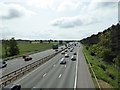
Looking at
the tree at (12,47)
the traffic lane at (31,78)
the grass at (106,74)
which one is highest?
the tree at (12,47)

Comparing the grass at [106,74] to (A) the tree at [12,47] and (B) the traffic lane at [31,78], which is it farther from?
(A) the tree at [12,47]

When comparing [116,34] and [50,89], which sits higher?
[116,34]

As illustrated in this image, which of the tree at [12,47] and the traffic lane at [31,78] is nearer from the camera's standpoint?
the traffic lane at [31,78]

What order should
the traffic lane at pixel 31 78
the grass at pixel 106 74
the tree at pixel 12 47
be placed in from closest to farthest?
the traffic lane at pixel 31 78 < the grass at pixel 106 74 < the tree at pixel 12 47

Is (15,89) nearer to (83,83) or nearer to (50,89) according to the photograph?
(50,89)

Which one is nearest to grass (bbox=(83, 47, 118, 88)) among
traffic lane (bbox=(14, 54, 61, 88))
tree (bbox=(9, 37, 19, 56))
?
traffic lane (bbox=(14, 54, 61, 88))

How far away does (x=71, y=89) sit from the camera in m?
26.8

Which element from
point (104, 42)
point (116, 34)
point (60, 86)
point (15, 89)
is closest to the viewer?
point (15, 89)

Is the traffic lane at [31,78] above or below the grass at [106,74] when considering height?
above

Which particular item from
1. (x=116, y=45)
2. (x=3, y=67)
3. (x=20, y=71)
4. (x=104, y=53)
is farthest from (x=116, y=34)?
(x=20, y=71)

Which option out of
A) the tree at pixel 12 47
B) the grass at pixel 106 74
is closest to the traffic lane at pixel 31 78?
the grass at pixel 106 74

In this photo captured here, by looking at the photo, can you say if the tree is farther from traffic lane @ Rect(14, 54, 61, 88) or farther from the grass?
traffic lane @ Rect(14, 54, 61, 88)

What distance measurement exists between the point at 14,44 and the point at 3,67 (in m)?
48.6

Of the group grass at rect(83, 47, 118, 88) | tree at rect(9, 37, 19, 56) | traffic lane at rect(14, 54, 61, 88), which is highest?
tree at rect(9, 37, 19, 56)
